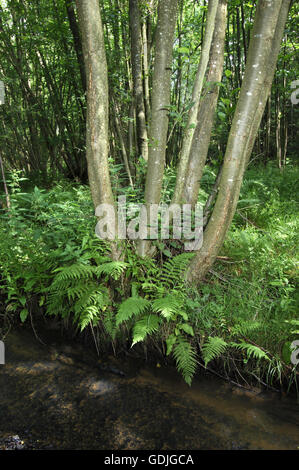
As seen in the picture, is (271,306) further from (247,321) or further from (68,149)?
(68,149)

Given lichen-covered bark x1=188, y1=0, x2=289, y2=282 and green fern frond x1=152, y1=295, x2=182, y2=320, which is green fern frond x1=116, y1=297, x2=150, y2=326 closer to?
green fern frond x1=152, y1=295, x2=182, y2=320

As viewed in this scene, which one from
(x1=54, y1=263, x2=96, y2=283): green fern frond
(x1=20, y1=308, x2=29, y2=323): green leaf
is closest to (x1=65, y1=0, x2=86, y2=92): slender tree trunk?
(x1=54, y1=263, x2=96, y2=283): green fern frond

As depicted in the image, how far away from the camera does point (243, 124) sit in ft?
9.23

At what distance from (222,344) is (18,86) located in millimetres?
8139

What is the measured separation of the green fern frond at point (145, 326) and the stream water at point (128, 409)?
0.53m

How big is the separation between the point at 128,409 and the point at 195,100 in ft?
9.65

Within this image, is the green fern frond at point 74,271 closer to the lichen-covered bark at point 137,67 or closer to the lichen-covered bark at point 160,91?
the lichen-covered bark at point 160,91

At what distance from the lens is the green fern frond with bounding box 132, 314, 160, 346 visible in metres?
2.66

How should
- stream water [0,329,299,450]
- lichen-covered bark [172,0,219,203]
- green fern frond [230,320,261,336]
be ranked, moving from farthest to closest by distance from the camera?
lichen-covered bark [172,0,219,203], green fern frond [230,320,261,336], stream water [0,329,299,450]

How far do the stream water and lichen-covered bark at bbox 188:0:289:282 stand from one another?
1124mm

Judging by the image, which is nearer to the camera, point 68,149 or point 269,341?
point 269,341

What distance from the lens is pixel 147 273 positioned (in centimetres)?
310

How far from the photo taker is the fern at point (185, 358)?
2670 mm
